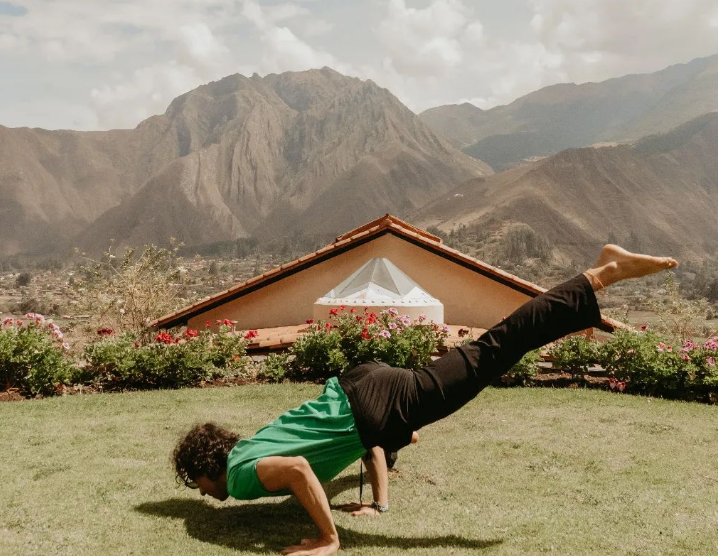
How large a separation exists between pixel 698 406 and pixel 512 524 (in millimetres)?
6322

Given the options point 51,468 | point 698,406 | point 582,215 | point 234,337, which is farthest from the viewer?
point 582,215

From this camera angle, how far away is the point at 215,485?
4.69 m

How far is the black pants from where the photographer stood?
175 inches

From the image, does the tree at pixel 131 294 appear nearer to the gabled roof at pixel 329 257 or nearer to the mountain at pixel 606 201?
the gabled roof at pixel 329 257

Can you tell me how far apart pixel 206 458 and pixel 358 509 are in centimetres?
126

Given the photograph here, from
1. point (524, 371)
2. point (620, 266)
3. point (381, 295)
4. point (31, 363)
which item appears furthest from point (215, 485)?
point (381, 295)

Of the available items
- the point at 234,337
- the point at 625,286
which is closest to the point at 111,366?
the point at 234,337

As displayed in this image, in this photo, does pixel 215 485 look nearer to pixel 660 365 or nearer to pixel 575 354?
pixel 660 365

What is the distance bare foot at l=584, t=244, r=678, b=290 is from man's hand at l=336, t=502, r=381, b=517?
2320 mm

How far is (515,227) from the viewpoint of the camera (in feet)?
344

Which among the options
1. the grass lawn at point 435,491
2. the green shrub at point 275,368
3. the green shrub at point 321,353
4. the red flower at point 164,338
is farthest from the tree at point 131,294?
the grass lawn at point 435,491

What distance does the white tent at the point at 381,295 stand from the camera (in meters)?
14.1

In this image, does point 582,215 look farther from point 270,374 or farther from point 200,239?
point 270,374

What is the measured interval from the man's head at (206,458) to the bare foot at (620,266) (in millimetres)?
2891
